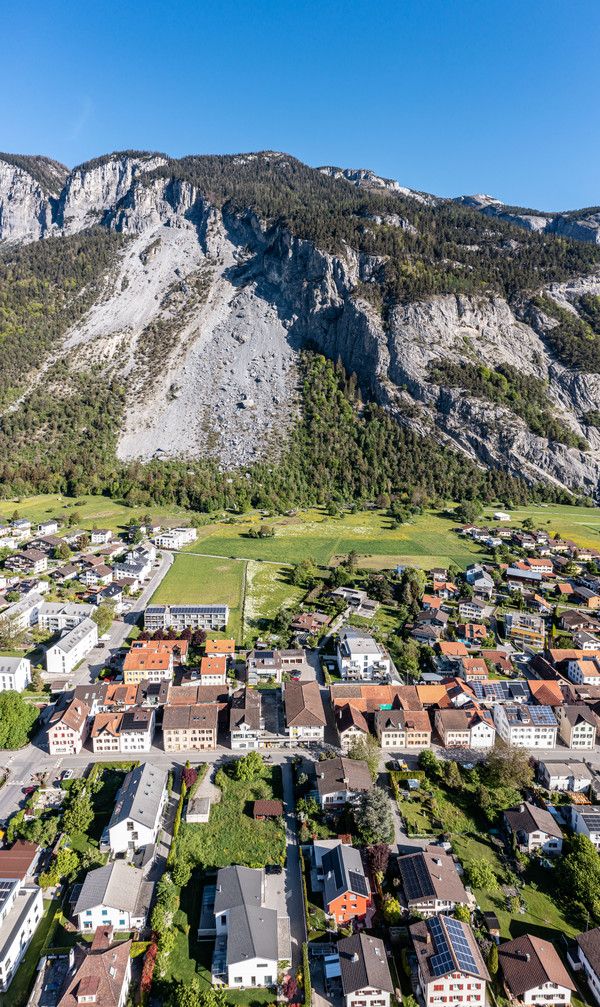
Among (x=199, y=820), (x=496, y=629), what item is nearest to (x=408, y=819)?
(x=199, y=820)

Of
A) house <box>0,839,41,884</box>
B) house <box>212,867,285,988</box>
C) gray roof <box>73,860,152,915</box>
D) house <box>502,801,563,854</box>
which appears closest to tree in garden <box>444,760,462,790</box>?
house <box>502,801,563,854</box>

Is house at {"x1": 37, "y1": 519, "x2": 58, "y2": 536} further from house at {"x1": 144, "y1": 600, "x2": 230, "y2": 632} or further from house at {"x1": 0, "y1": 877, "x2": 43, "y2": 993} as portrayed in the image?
house at {"x1": 0, "y1": 877, "x2": 43, "y2": 993}

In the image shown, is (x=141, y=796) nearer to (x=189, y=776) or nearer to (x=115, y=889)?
(x=189, y=776)

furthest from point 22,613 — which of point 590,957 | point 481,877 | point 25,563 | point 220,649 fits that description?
point 590,957

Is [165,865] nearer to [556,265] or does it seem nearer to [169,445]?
[169,445]

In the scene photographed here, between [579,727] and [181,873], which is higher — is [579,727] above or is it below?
above

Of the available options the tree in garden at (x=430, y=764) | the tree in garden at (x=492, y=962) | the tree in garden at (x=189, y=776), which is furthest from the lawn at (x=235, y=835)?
the tree in garden at (x=492, y=962)
